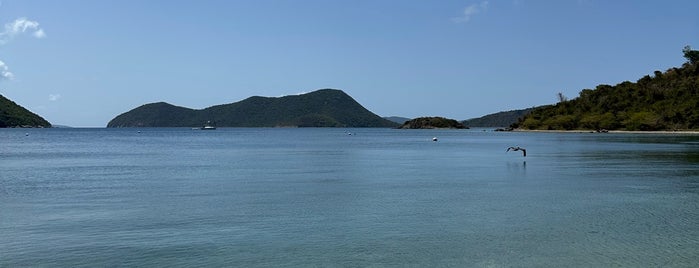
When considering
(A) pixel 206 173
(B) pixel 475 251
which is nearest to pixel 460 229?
(B) pixel 475 251

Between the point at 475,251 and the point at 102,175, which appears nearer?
the point at 475,251

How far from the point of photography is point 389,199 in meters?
32.6

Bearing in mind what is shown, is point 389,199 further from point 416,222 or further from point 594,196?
point 594,196

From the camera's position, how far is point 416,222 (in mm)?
25047

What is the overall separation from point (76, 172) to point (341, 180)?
24.8 meters

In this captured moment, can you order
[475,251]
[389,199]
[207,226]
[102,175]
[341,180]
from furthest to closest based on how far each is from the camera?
1. [102,175]
2. [341,180]
3. [389,199]
4. [207,226]
5. [475,251]

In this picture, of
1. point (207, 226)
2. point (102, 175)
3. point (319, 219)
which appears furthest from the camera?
point (102, 175)

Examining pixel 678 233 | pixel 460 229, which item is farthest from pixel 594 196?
pixel 460 229

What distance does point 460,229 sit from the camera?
23609 millimetres

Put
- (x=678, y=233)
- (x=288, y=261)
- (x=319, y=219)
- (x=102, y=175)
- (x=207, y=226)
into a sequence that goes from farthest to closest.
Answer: (x=102, y=175), (x=319, y=219), (x=207, y=226), (x=678, y=233), (x=288, y=261)

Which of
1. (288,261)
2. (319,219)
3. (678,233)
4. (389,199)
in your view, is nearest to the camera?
(288,261)

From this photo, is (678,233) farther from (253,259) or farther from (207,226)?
(207,226)

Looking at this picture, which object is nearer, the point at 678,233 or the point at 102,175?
the point at 678,233

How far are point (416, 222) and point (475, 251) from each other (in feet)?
17.8
